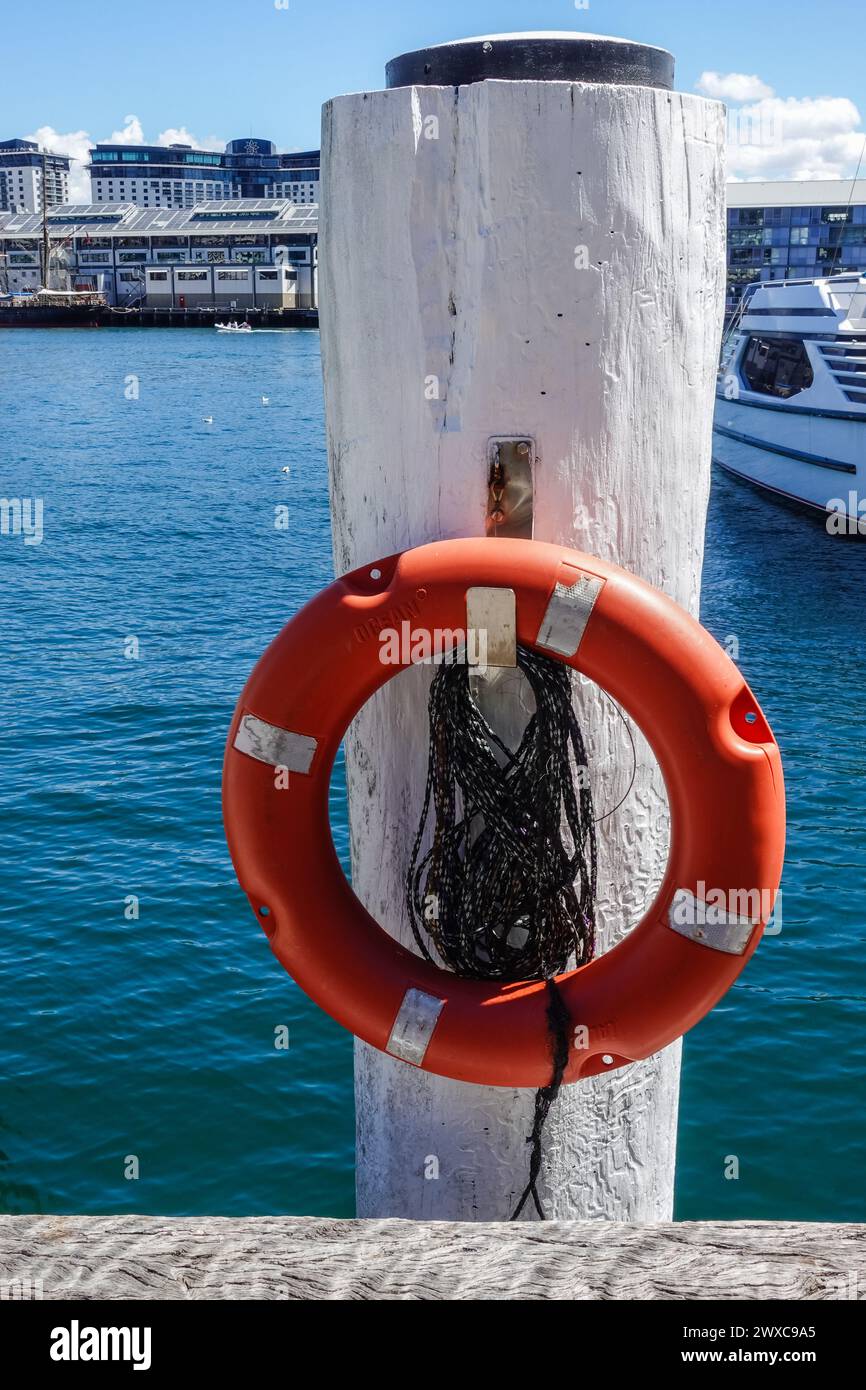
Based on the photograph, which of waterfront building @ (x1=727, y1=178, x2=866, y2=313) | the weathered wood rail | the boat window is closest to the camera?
the weathered wood rail

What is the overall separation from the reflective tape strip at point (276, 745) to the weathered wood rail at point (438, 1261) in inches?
23.8

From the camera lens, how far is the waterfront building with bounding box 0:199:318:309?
308 feet

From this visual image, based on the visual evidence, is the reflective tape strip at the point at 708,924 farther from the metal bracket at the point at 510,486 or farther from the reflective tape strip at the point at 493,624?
the metal bracket at the point at 510,486

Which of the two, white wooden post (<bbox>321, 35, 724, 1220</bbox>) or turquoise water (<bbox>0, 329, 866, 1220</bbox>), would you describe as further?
turquoise water (<bbox>0, 329, 866, 1220</bbox>)

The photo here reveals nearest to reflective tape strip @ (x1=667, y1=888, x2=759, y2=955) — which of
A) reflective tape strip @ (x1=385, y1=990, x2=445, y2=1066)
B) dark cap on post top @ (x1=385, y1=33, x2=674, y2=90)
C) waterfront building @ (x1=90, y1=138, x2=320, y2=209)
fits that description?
reflective tape strip @ (x1=385, y1=990, x2=445, y2=1066)

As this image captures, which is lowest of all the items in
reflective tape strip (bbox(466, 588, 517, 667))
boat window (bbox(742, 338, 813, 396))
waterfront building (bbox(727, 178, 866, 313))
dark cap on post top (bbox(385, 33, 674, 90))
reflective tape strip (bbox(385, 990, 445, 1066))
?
reflective tape strip (bbox(385, 990, 445, 1066))

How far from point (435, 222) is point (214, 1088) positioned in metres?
5.25

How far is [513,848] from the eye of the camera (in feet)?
6.16

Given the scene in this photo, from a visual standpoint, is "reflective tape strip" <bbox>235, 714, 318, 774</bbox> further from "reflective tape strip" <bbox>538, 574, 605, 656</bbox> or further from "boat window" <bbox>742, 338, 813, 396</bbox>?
"boat window" <bbox>742, 338, 813, 396</bbox>

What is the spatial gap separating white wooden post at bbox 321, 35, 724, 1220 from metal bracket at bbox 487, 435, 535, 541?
0.5 inches

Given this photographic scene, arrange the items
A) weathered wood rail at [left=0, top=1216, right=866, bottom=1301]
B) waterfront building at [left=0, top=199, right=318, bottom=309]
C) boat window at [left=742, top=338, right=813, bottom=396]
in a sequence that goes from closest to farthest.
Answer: weathered wood rail at [left=0, top=1216, right=866, bottom=1301]
boat window at [left=742, top=338, right=813, bottom=396]
waterfront building at [left=0, top=199, right=318, bottom=309]

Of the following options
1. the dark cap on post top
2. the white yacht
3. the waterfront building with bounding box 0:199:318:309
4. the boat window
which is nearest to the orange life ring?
the dark cap on post top

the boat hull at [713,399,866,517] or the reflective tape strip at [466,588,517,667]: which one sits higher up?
the boat hull at [713,399,866,517]
